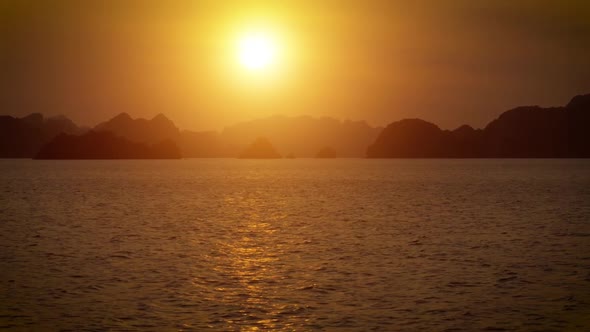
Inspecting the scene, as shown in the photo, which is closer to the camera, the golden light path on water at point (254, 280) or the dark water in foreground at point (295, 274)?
the golden light path on water at point (254, 280)

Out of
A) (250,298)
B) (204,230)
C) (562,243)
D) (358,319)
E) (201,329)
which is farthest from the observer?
(204,230)

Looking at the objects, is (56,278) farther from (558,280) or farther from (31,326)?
(558,280)

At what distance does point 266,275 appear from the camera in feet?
106

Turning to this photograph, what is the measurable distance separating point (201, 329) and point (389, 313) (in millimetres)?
7499

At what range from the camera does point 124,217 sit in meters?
67.9

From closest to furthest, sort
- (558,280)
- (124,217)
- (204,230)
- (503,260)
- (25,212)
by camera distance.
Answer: (558,280) < (503,260) < (204,230) < (124,217) < (25,212)

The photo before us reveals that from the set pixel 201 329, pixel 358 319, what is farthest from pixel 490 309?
pixel 201 329

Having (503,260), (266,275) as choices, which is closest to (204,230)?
(266,275)

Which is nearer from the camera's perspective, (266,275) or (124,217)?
(266,275)

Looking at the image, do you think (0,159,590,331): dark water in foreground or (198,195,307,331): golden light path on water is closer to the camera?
(198,195,307,331): golden light path on water

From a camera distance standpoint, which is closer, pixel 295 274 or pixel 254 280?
pixel 254 280

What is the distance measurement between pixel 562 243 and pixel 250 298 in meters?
28.7

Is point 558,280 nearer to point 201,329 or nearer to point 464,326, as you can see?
point 464,326

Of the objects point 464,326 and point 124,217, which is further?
point 124,217
